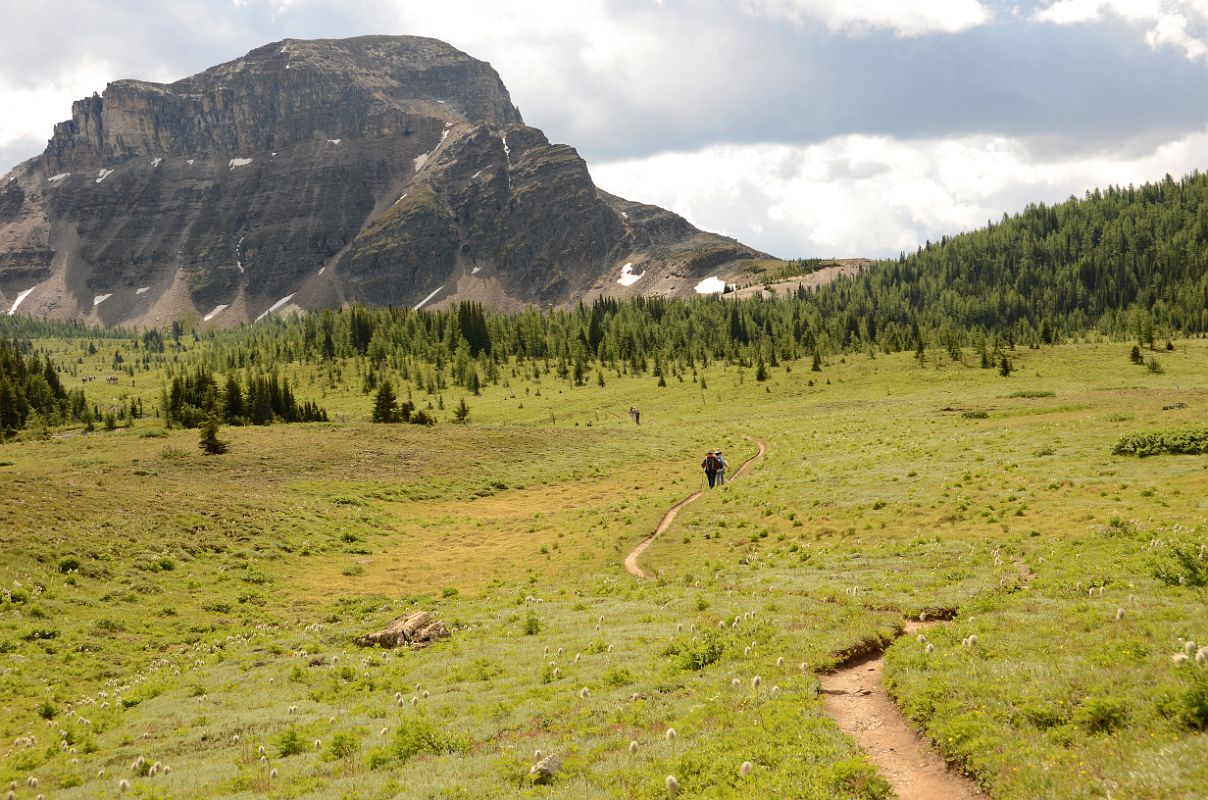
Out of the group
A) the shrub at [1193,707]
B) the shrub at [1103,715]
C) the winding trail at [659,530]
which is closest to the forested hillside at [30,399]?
the winding trail at [659,530]

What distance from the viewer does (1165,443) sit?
33.5 m

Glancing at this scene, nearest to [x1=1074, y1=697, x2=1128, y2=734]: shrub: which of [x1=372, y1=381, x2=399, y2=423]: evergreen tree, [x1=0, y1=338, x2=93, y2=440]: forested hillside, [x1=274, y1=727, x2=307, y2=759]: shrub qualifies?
[x1=274, y1=727, x2=307, y2=759]: shrub

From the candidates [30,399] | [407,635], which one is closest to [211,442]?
[407,635]

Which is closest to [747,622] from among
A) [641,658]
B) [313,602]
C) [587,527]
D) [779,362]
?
[641,658]

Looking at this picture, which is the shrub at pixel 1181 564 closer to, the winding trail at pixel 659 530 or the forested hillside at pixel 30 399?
the winding trail at pixel 659 530

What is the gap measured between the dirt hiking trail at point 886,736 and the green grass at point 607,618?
34 cm

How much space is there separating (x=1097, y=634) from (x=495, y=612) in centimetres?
1775

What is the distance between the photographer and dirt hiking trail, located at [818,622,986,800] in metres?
9.76

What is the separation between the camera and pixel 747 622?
17922 mm

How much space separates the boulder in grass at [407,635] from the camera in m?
21.6

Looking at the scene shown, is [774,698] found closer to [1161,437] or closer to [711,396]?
[1161,437]

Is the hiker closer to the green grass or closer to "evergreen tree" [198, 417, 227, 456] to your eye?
the green grass

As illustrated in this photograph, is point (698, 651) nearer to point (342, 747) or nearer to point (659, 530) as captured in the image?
point (342, 747)

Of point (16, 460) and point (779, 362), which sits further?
point (779, 362)
